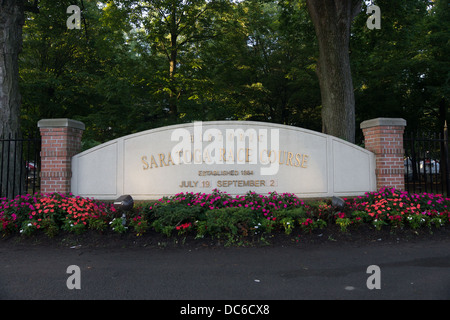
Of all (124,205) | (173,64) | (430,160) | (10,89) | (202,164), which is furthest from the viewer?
(173,64)

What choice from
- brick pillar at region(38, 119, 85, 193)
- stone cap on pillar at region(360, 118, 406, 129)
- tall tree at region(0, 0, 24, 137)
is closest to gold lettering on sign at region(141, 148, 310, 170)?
brick pillar at region(38, 119, 85, 193)

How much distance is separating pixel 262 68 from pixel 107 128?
27.5ft

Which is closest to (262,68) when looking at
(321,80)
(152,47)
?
(152,47)

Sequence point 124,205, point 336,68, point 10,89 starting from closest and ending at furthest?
point 124,205, point 10,89, point 336,68

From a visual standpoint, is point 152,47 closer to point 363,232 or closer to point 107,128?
point 107,128

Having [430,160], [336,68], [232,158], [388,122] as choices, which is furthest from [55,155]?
[430,160]

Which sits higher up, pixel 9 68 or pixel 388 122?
pixel 9 68

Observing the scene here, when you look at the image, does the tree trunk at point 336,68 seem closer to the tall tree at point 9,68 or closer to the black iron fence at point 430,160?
the black iron fence at point 430,160

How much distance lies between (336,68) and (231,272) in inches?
290

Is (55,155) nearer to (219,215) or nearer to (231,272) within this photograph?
(219,215)

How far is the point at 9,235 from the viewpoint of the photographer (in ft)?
18.7

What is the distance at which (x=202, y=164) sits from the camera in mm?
6957

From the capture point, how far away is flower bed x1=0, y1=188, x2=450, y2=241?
18.0 ft

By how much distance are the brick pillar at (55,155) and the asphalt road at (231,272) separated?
1.80m
